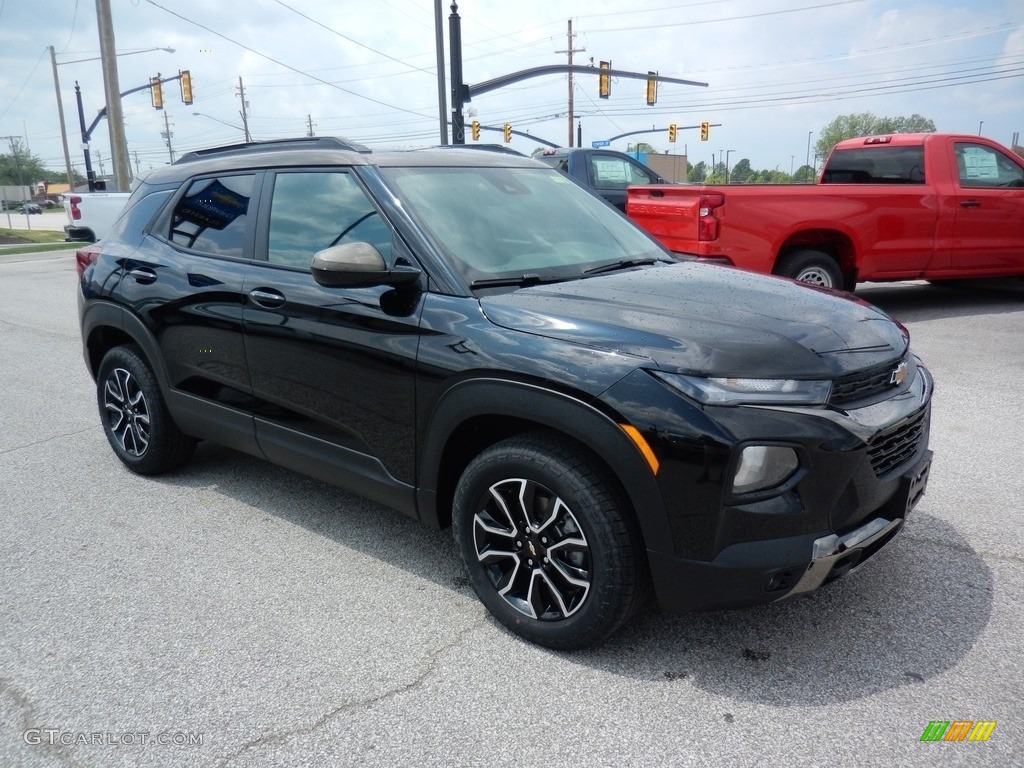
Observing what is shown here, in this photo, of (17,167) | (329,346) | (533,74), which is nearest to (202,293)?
(329,346)

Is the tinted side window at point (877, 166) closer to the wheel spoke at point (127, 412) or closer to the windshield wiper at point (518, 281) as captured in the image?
the windshield wiper at point (518, 281)

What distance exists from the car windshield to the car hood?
0.19 metres

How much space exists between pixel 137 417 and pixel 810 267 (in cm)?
679

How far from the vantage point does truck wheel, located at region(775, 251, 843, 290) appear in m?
8.68

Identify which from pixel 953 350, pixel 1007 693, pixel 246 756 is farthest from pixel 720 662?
pixel 953 350

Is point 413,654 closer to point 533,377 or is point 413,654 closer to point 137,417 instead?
point 533,377

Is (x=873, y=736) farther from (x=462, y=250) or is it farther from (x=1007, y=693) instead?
(x=462, y=250)

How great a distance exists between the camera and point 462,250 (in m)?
3.29

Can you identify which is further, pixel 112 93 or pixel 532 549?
pixel 112 93

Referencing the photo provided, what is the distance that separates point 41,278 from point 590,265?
51.5 feet

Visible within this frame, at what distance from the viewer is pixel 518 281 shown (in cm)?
326

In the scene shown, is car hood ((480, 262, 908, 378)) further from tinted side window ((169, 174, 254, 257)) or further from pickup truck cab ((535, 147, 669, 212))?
pickup truck cab ((535, 147, 669, 212))

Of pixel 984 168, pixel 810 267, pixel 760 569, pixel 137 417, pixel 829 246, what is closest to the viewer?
pixel 760 569

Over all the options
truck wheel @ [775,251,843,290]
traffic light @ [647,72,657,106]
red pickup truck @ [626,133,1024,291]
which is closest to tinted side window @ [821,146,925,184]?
red pickup truck @ [626,133,1024,291]
